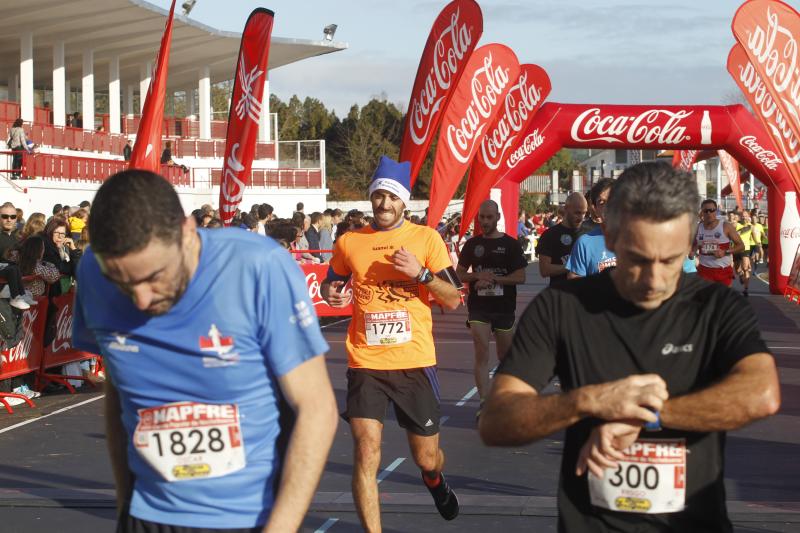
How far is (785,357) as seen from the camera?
1609 centimetres

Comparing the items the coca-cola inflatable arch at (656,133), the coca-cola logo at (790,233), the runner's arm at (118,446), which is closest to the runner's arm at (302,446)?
the runner's arm at (118,446)

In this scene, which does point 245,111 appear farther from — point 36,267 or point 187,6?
point 187,6

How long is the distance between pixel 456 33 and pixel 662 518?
43.4 ft

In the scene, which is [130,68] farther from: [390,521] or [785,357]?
[390,521]

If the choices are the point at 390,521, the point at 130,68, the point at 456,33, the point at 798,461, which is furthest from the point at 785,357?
the point at 130,68

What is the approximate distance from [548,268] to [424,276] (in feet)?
13.6

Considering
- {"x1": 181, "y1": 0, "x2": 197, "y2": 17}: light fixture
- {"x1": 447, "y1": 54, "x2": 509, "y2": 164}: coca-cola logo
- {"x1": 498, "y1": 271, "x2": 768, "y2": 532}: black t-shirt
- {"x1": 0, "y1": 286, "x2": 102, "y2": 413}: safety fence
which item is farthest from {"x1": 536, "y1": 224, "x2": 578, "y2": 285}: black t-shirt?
{"x1": 181, "y1": 0, "x2": 197, "y2": 17}: light fixture

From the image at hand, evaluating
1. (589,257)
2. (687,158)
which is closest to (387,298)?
(589,257)

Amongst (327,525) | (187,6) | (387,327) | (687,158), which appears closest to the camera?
(387,327)

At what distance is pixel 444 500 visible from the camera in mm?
7102

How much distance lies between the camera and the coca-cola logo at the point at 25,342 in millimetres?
12484

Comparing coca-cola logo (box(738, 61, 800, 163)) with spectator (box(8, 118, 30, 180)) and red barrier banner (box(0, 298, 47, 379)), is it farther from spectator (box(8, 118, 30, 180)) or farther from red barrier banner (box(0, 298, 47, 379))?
spectator (box(8, 118, 30, 180))

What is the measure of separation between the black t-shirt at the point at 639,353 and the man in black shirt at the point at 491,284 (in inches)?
316

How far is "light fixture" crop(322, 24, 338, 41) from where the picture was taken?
54.4m
